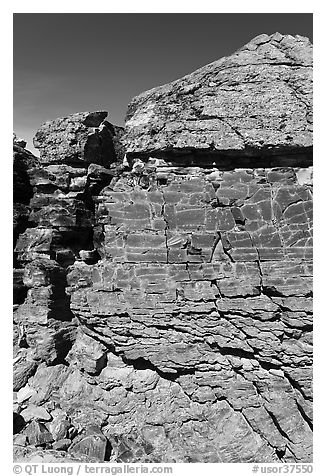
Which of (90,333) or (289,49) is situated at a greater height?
(289,49)

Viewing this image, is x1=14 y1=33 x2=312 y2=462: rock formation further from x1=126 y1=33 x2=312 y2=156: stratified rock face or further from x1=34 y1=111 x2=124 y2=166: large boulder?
x1=34 y1=111 x2=124 y2=166: large boulder

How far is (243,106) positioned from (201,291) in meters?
5.22

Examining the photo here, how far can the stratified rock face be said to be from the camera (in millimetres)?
9125

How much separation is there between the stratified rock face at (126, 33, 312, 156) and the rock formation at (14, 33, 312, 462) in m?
0.04

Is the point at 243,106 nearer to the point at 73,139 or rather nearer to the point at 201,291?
the point at 201,291

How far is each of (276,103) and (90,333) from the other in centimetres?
872

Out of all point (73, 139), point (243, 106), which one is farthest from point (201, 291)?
point (73, 139)

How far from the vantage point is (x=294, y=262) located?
917 centimetres

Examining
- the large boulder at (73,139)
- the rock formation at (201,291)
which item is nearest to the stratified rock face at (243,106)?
the rock formation at (201,291)

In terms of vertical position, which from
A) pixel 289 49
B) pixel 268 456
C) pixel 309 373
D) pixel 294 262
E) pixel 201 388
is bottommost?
pixel 268 456

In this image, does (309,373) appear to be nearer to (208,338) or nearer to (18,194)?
(208,338)

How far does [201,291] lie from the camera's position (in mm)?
9609

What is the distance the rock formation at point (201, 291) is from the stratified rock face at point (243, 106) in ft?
0.12
